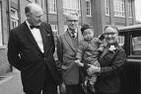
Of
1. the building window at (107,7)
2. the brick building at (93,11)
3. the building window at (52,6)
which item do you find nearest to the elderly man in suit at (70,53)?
the brick building at (93,11)

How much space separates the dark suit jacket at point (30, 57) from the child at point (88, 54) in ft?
1.58

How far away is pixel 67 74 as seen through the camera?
13.5 ft

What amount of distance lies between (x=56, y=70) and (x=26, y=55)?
531 millimetres

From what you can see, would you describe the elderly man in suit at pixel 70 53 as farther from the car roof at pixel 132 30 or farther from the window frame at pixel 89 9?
the window frame at pixel 89 9

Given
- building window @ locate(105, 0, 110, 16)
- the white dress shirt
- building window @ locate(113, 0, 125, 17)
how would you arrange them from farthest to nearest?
building window @ locate(113, 0, 125, 17)
building window @ locate(105, 0, 110, 16)
the white dress shirt

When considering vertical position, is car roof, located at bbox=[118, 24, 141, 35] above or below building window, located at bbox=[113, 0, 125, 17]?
below

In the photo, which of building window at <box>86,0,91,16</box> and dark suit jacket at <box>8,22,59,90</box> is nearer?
dark suit jacket at <box>8,22,59,90</box>

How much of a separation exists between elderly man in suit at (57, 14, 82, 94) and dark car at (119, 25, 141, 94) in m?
0.77

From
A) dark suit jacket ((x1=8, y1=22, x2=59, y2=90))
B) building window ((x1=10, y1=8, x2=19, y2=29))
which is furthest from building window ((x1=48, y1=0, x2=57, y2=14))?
dark suit jacket ((x1=8, y1=22, x2=59, y2=90))

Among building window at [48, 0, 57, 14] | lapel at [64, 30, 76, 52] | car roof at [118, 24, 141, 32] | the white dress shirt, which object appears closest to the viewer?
the white dress shirt

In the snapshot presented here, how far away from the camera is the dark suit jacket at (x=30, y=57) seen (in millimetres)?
3608

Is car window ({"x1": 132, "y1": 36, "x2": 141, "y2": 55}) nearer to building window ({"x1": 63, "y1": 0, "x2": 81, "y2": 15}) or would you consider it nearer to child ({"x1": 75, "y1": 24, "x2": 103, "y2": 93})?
child ({"x1": 75, "y1": 24, "x2": 103, "y2": 93})

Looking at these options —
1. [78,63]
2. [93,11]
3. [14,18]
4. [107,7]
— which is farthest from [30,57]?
[107,7]

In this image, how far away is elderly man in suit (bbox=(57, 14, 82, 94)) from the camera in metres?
4.09
